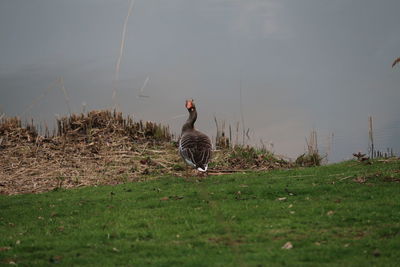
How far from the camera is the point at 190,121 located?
59.1ft

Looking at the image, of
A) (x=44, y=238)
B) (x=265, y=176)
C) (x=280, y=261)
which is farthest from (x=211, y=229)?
(x=265, y=176)

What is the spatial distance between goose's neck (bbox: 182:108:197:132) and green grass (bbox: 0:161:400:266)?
85.3 inches

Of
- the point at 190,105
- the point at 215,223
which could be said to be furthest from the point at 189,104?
the point at 215,223

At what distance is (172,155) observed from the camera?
66.7 feet

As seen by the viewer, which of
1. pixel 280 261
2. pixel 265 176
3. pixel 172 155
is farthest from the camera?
pixel 172 155

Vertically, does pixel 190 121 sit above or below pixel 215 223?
above

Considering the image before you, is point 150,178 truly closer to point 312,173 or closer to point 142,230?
point 312,173

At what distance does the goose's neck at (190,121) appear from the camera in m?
17.9

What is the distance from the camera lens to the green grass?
8.72m

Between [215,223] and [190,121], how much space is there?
7.68 metres

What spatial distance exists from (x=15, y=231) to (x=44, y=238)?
1238mm

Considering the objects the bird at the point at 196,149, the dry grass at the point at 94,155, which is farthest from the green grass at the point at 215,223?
the dry grass at the point at 94,155

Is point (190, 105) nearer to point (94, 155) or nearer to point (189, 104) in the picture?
point (189, 104)

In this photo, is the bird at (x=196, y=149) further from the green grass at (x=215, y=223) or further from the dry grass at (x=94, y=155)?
the dry grass at (x=94, y=155)
